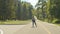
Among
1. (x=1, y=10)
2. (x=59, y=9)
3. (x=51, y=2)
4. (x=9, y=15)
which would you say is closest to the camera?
(x=59, y=9)

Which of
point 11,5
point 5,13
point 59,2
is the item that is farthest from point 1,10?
point 59,2

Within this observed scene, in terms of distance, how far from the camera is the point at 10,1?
81.6 meters

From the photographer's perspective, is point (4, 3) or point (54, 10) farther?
point (4, 3)

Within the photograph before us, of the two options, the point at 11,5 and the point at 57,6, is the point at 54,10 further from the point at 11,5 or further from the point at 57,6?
the point at 11,5

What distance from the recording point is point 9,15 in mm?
80125

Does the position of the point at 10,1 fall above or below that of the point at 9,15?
above

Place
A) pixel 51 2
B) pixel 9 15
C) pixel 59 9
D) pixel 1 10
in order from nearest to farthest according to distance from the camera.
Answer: pixel 59 9, pixel 51 2, pixel 1 10, pixel 9 15

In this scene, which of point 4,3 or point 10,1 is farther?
point 10,1

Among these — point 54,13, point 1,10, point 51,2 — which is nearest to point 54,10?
point 54,13

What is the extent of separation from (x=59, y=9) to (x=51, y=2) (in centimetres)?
672

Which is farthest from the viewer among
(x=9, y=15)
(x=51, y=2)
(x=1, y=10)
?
(x=9, y=15)

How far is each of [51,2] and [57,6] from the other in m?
5.60

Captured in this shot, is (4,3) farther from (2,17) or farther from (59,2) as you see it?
(59,2)

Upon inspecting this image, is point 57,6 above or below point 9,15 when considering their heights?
above
